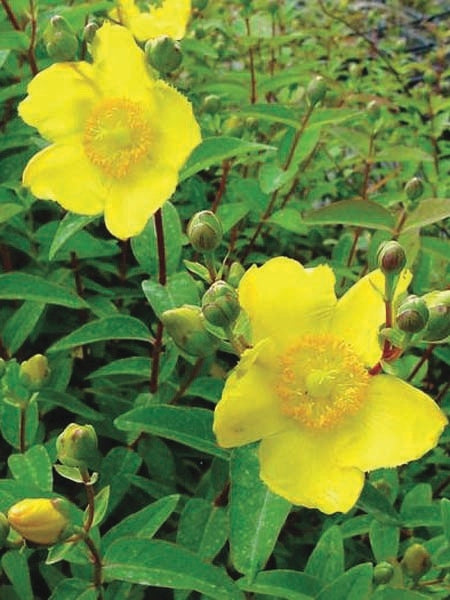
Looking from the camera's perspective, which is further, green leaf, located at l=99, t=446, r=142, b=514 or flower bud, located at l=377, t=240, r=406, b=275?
green leaf, located at l=99, t=446, r=142, b=514

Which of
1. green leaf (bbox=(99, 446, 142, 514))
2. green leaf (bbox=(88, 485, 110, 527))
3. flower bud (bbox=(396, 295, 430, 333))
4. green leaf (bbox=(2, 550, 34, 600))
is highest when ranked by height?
flower bud (bbox=(396, 295, 430, 333))

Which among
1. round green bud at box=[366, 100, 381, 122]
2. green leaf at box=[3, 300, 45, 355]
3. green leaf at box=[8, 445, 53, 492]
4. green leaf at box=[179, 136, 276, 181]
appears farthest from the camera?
round green bud at box=[366, 100, 381, 122]

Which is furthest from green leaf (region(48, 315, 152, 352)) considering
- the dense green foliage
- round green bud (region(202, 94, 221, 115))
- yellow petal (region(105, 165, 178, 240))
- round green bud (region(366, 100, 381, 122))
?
round green bud (region(366, 100, 381, 122))

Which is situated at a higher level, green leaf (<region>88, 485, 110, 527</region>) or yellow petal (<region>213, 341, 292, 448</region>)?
yellow petal (<region>213, 341, 292, 448</region>)

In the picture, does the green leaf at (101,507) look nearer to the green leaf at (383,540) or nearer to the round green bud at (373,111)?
the green leaf at (383,540)

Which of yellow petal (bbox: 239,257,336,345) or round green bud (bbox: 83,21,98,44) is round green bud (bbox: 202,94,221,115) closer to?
round green bud (bbox: 83,21,98,44)

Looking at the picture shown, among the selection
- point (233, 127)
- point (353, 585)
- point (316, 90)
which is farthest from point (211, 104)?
point (353, 585)
